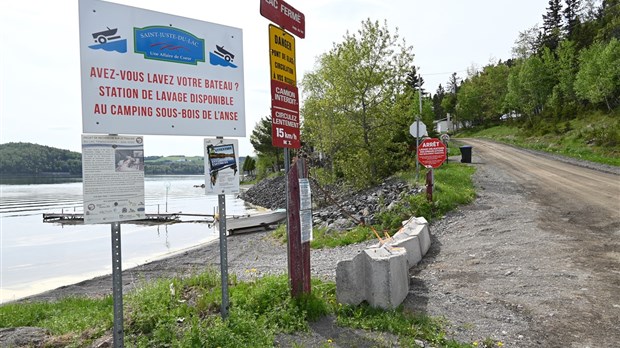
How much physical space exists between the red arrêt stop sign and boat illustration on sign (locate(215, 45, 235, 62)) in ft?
33.2

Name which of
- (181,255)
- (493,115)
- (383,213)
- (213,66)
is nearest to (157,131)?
(213,66)

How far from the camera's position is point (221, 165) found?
438 cm

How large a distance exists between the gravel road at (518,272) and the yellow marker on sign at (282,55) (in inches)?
114

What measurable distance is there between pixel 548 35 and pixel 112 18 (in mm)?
86976

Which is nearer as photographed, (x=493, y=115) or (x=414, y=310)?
(x=414, y=310)

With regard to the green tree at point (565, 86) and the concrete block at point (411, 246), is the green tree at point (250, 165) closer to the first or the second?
the green tree at point (565, 86)

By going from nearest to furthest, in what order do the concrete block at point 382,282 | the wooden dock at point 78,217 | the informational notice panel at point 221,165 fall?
the informational notice panel at point 221,165 < the concrete block at point 382,282 < the wooden dock at point 78,217

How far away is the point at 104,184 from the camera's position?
346 centimetres

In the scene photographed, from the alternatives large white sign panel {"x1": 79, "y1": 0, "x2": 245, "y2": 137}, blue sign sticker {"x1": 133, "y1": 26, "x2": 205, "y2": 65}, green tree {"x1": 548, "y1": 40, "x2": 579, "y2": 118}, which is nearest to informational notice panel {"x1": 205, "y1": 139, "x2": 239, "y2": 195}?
large white sign panel {"x1": 79, "y1": 0, "x2": 245, "y2": 137}

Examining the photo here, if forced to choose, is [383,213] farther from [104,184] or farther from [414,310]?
[104,184]

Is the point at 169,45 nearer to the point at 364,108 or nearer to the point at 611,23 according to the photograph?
the point at 364,108

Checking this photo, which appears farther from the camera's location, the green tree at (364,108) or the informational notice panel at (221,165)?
the green tree at (364,108)

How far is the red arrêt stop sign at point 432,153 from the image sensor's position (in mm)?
13344

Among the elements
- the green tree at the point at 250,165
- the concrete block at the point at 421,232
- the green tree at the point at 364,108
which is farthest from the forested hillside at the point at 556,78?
the green tree at the point at 250,165
